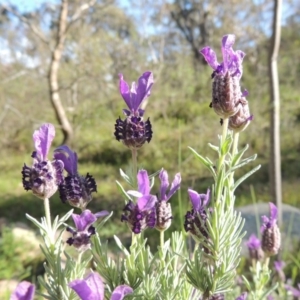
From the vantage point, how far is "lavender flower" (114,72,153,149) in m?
0.57

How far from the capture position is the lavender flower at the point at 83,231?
604 millimetres

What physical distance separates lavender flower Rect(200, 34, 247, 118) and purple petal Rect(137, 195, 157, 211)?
0.13m

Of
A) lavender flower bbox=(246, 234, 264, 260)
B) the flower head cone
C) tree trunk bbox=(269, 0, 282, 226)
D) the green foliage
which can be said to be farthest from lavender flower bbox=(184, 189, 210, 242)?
the green foliage

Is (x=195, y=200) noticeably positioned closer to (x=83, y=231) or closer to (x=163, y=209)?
(x=163, y=209)

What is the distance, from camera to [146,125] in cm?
58

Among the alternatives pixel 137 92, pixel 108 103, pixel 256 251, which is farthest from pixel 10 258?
pixel 108 103

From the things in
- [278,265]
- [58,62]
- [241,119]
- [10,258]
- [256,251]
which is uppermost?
[58,62]

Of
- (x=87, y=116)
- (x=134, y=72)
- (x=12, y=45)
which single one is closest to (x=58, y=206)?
(x=87, y=116)

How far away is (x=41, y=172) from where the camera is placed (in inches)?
22.1

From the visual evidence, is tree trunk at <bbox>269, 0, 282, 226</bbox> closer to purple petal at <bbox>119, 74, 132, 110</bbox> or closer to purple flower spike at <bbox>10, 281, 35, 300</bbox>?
purple petal at <bbox>119, 74, 132, 110</bbox>

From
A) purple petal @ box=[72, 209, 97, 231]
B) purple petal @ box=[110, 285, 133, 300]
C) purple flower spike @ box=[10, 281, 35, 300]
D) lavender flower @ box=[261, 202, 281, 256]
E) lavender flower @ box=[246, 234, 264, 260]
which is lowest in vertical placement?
lavender flower @ box=[246, 234, 264, 260]

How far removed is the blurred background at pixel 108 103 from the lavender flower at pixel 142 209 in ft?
6.98

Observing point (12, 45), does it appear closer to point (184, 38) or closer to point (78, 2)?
point (78, 2)

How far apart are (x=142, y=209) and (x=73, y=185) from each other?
0.10 metres
